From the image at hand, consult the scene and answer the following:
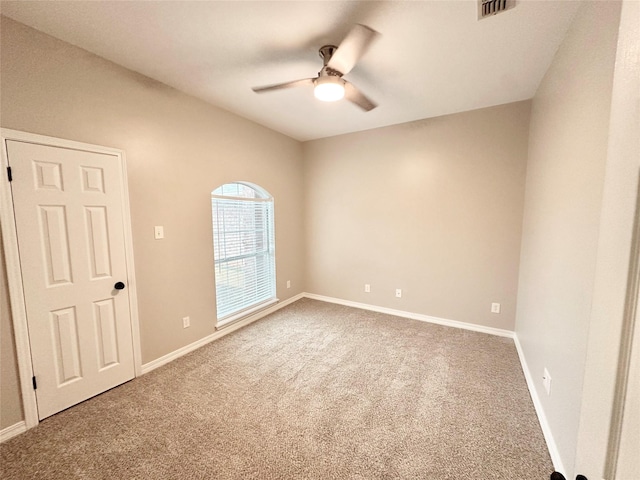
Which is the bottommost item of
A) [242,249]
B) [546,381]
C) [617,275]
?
[546,381]

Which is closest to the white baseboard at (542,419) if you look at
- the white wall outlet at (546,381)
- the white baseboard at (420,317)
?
the white wall outlet at (546,381)

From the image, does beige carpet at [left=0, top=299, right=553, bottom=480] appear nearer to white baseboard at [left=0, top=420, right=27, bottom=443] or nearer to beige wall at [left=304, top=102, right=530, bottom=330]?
white baseboard at [left=0, top=420, right=27, bottom=443]

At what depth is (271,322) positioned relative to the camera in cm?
354

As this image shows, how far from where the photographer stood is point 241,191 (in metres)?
3.46

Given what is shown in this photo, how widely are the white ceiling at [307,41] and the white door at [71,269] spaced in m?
0.88

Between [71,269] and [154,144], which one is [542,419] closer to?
[71,269]

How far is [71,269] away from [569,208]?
343 centimetres

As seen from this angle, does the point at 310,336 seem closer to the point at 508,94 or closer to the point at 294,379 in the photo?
the point at 294,379

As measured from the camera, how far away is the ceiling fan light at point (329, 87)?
1.78 m

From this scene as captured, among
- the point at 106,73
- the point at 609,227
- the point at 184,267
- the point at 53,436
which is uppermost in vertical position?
the point at 106,73

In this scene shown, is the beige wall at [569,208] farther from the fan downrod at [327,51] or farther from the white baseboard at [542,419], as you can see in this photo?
the fan downrod at [327,51]

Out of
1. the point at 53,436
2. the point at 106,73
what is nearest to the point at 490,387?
the point at 53,436

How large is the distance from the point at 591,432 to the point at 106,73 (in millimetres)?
3291

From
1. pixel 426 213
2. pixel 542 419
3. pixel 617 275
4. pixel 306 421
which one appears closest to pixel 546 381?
pixel 542 419
